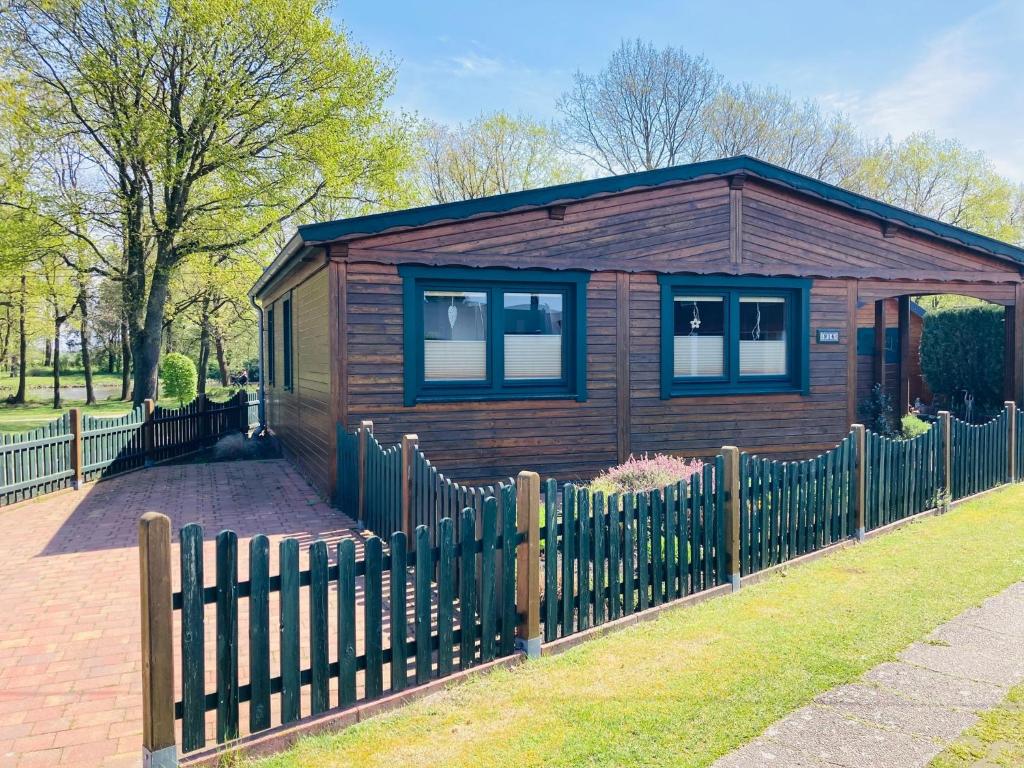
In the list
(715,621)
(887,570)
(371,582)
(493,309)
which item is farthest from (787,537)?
(493,309)

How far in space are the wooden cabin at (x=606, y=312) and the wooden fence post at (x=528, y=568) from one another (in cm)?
495

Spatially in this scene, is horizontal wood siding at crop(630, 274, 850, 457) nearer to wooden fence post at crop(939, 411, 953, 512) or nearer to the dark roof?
the dark roof

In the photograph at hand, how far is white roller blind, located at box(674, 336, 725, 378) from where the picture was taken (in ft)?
36.2

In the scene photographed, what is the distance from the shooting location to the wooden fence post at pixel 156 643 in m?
3.21

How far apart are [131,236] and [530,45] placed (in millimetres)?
20009

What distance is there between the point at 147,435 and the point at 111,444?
1205 millimetres

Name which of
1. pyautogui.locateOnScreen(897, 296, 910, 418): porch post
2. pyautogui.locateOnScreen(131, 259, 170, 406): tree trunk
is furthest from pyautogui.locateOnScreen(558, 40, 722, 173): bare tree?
pyautogui.locateOnScreen(131, 259, 170, 406): tree trunk

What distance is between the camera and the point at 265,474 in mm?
12523

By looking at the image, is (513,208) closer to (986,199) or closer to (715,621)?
(715,621)

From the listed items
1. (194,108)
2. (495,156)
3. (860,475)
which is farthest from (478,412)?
(495,156)

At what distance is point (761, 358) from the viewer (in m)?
11.5

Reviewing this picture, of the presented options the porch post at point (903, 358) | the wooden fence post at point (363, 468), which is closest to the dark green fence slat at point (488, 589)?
the wooden fence post at point (363, 468)

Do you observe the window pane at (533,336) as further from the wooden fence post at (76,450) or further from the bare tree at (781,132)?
the bare tree at (781,132)

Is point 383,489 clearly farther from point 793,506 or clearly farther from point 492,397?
point 793,506
